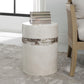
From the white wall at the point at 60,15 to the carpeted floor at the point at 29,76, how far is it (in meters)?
0.42

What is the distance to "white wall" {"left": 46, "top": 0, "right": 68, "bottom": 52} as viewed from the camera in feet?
10.2

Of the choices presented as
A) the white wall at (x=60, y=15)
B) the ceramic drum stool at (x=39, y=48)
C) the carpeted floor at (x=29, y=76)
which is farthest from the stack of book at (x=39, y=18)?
the white wall at (x=60, y=15)

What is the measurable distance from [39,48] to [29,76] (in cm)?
26

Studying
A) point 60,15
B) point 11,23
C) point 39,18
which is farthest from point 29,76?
point 11,23

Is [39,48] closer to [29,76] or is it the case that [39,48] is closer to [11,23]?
[29,76]

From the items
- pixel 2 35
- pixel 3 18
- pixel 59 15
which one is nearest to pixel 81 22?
pixel 59 15

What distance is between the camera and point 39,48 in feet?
6.69

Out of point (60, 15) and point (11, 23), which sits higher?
point (60, 15)

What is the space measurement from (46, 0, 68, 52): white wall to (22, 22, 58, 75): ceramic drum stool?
101cm

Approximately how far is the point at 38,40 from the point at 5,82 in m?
0.44

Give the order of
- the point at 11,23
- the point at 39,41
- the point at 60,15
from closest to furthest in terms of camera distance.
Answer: the point at 39,41
the point at 60,15
the point at 11,23

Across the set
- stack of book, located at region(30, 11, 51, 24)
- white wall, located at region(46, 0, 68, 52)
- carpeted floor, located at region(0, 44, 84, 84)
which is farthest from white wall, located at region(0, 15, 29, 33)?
stack of book, located at region(30, 11, 51, 24)

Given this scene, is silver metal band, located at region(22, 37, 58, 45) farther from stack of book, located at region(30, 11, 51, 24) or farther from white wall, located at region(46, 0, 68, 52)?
white wall, located at region(46, 0, 68, 52)

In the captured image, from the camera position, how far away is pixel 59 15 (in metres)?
3.14
